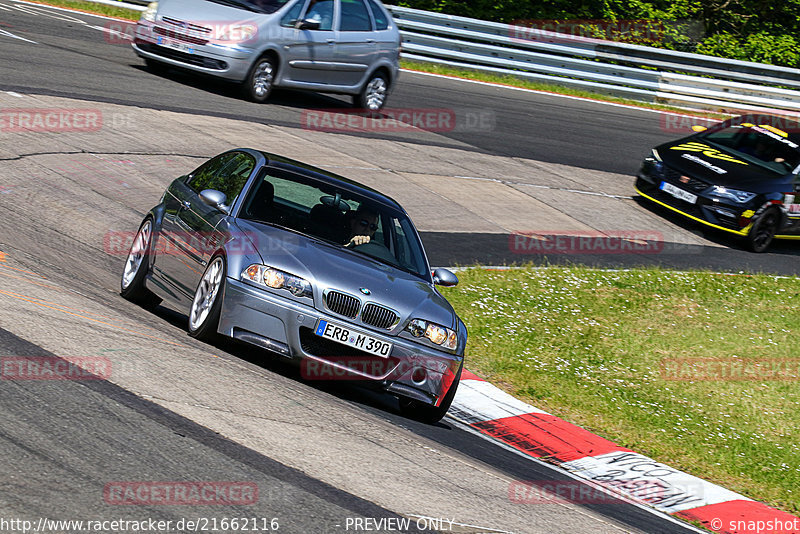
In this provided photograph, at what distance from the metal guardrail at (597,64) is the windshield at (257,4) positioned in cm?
820

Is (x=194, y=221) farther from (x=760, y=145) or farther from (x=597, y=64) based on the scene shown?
(x=597, y=64)

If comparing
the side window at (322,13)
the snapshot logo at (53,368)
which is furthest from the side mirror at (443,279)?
the side window at (322,13)

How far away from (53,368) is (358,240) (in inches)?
116

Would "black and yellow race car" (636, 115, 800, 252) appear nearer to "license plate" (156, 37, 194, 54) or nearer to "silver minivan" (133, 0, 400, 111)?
"silver minivan" (133, 0, 400, 111)

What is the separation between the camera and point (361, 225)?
322 inches

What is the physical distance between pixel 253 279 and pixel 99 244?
373cm

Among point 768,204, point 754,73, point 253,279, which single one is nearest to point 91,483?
point 253,279

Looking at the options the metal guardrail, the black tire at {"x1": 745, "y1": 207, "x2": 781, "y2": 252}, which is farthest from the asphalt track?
the metal guardrail

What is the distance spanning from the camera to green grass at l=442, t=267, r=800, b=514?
8.81 metres

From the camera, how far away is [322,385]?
7469mm

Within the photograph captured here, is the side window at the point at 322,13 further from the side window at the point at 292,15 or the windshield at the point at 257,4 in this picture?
the windshield at the point at 257,4

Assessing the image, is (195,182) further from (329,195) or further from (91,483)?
(91,483)

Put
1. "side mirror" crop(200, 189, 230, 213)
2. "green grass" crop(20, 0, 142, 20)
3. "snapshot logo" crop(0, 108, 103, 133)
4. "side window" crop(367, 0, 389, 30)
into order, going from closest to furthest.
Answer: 1. "side mirror" crop(200, 189, 230, 213)
2. "snapshot logo" crop(0, 108, 103, 133)
3. "side window" crop(367, 0, 389, 30)
4. "green grass" crop(20, 0, 142, 20)

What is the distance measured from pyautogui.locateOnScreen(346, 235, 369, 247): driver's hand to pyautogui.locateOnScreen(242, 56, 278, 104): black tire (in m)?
9.61
